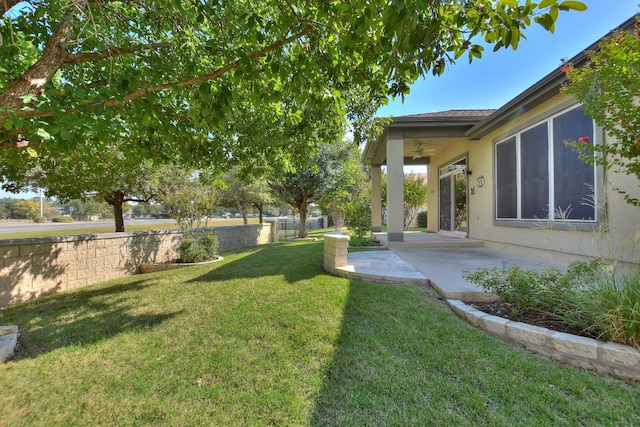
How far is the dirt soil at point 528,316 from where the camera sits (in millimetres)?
2822

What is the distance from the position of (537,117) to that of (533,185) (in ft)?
4.90

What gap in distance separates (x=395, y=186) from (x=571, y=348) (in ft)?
20.3

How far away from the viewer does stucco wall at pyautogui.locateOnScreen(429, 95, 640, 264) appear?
4.32 m

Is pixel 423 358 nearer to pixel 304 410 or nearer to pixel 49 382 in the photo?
pixel 304 410

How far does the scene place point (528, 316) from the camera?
3184 millimetres

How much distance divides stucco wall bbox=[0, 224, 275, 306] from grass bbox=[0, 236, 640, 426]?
2.18 m

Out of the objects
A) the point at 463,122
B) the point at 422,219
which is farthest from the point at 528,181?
the point at 422,219

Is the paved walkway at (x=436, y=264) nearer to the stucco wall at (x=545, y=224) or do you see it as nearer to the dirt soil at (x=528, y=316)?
the dirt soil at (x=528, y=316)

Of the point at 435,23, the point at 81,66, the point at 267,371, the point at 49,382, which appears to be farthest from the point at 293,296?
the point at 81,66

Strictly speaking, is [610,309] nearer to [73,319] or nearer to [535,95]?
[535,95]

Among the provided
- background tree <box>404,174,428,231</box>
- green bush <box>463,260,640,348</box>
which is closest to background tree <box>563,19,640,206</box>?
green bush <box>463,260,640,348</box>

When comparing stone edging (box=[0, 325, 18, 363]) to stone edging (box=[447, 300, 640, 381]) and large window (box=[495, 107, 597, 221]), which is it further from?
large window (box=[495, 107, 597, 221])

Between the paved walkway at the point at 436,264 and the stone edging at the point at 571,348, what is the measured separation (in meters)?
0.81

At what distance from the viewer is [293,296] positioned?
4.48 metres
